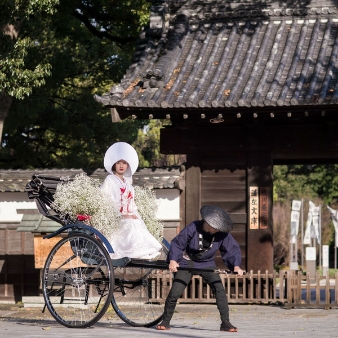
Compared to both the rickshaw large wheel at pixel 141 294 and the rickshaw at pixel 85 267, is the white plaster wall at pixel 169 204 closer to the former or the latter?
the rickshaw large wheel at pixel 141 294

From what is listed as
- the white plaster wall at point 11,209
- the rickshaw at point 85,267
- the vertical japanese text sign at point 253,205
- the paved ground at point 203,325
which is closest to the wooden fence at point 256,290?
the paved ground at point 203,325

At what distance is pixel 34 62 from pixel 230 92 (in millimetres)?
5711

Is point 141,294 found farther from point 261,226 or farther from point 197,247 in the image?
point 261,226

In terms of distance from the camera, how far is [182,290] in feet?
32.4

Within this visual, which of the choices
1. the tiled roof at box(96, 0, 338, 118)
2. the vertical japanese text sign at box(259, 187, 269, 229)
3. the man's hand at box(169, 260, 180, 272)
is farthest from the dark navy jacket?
the vertical japanese text sign at box(259, 187, 269, 229)

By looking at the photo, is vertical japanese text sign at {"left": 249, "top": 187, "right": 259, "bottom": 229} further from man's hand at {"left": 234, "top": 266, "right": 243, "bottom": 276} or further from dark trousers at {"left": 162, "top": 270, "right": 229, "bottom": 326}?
man's hand at {"left": 234, "top": 266, "right": 243, "bottom": 276}

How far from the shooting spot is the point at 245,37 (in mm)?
17656

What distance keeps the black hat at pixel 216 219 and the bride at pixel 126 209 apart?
896 mm

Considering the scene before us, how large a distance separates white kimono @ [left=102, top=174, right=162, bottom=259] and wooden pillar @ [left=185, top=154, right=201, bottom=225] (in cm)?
557

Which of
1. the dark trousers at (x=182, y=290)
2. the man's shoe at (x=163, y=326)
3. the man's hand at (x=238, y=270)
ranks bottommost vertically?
the man's shoe at (x=163, y=326)

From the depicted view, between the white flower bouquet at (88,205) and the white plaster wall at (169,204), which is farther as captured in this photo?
the white plaster wall at (169,204)

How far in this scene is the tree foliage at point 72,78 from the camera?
2080 centimetres

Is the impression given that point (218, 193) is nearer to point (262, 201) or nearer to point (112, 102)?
point (262, 201)

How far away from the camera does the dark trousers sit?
969 centimetres
